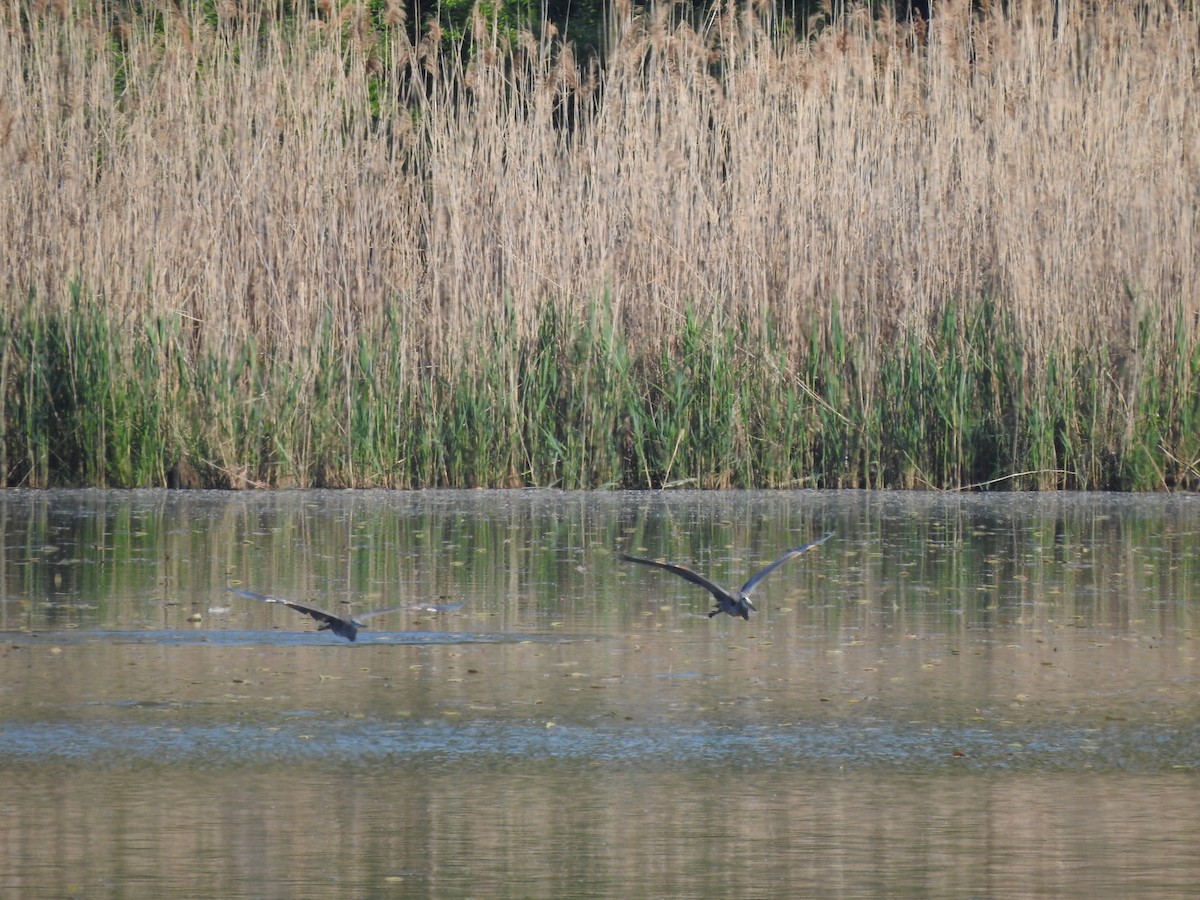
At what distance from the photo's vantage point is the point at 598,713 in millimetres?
4516

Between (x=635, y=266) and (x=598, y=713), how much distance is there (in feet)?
17.7

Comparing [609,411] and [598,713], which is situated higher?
[609,411]

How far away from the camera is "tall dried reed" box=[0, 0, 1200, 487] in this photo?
9.30m

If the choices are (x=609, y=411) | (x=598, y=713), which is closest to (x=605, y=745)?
(x=598, y=713)

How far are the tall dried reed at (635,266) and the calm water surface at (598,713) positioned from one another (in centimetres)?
142

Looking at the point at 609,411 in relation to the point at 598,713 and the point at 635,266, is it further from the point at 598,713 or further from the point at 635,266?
the point at 598,713

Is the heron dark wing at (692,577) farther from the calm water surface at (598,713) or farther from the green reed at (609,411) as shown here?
the green reed at (609,411)

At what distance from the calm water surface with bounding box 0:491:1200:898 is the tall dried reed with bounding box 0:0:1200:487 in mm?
1421

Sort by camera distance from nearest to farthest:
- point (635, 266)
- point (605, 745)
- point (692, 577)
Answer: point (605, 745)
point (692, 577)
point (635, 266)

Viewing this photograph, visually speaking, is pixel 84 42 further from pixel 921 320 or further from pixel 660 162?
pixel 921 320

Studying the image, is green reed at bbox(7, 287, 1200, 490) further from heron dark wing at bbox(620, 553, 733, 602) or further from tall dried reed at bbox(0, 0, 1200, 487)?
heron dark wing at bbox(620, 553, 733, 602)

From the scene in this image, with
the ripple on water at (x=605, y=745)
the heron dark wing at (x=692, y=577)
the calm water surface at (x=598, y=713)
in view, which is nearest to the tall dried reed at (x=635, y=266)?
the calm water surface at (x=598, y=713)

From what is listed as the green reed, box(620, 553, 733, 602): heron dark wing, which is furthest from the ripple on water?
the green reed

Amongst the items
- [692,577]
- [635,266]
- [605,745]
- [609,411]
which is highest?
[635,266]
